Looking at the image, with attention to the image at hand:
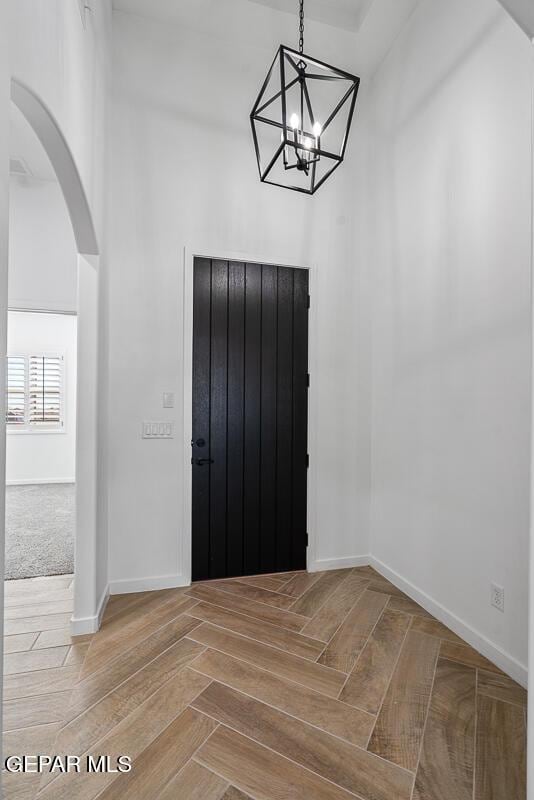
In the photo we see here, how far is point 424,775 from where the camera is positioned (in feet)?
5.04

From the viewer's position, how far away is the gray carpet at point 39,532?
339 cm

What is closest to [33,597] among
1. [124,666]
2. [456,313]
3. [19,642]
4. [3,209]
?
[19,642]

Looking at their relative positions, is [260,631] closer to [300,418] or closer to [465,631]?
[465,631]

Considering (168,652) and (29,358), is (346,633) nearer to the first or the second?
(168,652)

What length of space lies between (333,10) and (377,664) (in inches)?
165

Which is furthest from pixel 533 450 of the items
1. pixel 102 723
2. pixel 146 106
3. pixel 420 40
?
pixel 146 106

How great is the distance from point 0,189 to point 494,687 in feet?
8.64

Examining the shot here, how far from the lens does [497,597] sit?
2.19 m

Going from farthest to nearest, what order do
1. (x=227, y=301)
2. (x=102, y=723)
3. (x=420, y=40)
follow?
(x=227, y=301), (x=420, y=40), (x=102, y=723)

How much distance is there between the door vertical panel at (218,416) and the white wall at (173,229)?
0.23 metres

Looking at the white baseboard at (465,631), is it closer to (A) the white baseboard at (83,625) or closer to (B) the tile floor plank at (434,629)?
(B) the tile floor plank at (434,629)

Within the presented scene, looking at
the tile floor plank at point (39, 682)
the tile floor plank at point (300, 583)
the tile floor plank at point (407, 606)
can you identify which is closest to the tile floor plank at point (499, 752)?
the tile floor plank at point (407, 606)

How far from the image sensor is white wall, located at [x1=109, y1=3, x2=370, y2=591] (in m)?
2.97

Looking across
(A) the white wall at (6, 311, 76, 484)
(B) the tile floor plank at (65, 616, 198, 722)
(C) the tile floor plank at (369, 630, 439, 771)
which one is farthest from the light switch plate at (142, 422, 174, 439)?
(A) the white wall at (6, 311, 76, 484)
